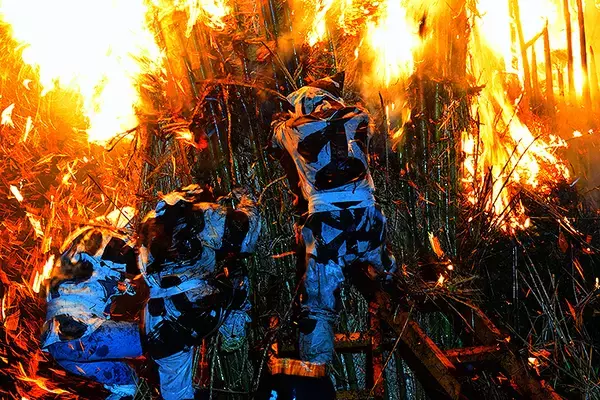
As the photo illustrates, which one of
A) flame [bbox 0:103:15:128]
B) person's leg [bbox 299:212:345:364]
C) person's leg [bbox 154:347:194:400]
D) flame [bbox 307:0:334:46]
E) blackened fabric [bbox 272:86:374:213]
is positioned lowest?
person's leg [bbox 154:347:194:400]

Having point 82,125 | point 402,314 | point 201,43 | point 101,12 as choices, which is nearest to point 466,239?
point 402,314

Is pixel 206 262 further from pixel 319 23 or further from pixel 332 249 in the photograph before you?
pixel 319 23

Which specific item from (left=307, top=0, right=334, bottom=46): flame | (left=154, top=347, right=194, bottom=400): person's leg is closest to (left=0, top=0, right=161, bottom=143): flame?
(left=307, top=0, right=334, bottom=46): flame

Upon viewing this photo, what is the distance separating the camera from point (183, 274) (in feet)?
9.04

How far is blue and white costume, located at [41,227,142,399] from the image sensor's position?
2.81 metres

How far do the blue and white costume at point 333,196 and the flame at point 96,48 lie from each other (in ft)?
5.62

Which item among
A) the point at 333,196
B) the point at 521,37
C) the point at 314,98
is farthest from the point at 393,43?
the point at 521,37

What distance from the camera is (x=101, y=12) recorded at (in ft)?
13.0

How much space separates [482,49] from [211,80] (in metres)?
2.83

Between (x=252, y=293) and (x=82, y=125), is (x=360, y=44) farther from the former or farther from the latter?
(x=82, y=125)

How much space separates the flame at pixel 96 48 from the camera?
12.8ft

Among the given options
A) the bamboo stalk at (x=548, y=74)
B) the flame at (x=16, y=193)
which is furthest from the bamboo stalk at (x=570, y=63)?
the flame at (x=16, y=193)

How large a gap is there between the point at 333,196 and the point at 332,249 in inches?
14.8

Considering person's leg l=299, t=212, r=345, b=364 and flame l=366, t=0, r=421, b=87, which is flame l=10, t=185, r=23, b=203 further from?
flame l=366, t=0, r=421, b=87
